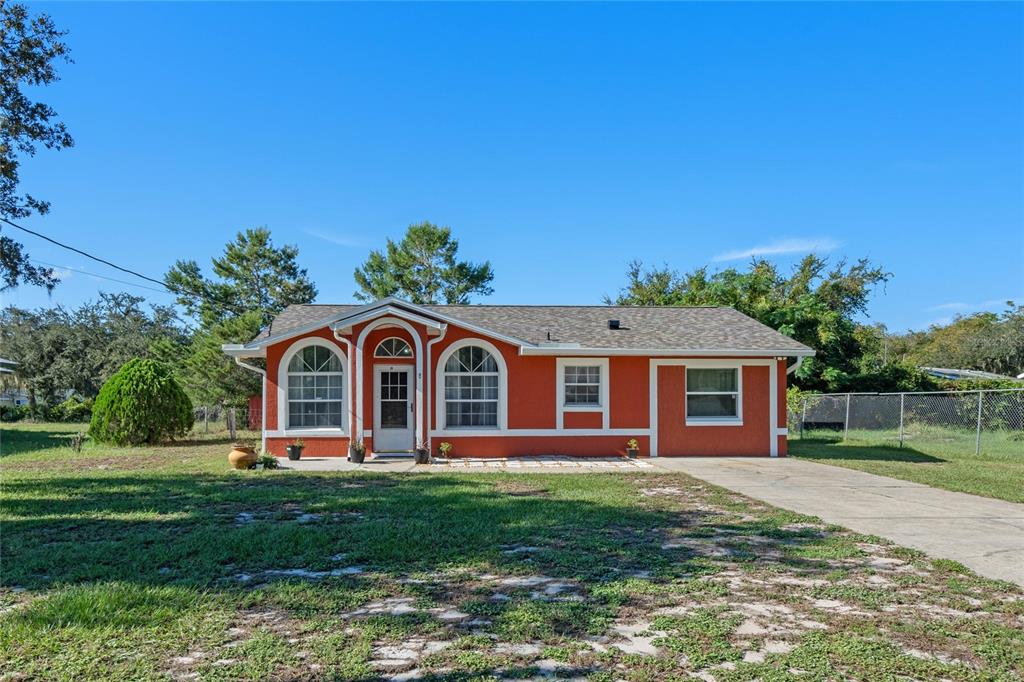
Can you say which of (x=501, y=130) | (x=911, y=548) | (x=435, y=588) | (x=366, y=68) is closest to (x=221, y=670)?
(x=435, y=588)

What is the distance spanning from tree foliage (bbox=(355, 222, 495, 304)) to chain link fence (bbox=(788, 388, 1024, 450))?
21.0 m

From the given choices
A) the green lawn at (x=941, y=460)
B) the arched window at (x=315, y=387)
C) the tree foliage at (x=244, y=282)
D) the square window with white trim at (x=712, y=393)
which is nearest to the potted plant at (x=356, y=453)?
the arched window at (x=315, y=387)

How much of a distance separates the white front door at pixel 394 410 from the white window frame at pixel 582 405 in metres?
3.44

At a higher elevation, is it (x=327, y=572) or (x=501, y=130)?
(x=501, y=130)

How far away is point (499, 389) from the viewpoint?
15508mm

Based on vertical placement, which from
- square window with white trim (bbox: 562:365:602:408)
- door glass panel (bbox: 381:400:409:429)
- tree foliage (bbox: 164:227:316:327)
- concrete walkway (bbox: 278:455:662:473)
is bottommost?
concrete walkway (bbox: 278:455:662:473)

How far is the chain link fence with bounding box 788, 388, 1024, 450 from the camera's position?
16656 millimetres

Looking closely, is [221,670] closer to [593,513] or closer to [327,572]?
[327,572]

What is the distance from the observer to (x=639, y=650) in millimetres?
3918

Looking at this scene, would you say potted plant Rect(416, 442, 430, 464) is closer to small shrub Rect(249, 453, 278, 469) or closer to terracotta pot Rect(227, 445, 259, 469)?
small shrub Rect(249, 453, 278, 469)

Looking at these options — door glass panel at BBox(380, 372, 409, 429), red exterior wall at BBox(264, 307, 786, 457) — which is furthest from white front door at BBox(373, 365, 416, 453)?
red exterior wall at BBox(264, 307, 786, 457)

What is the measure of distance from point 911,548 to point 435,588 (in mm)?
4741

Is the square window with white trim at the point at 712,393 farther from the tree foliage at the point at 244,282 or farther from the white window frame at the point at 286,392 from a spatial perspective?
the tree foliage at the point at 244,282

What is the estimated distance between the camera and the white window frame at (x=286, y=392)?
15.0 m
